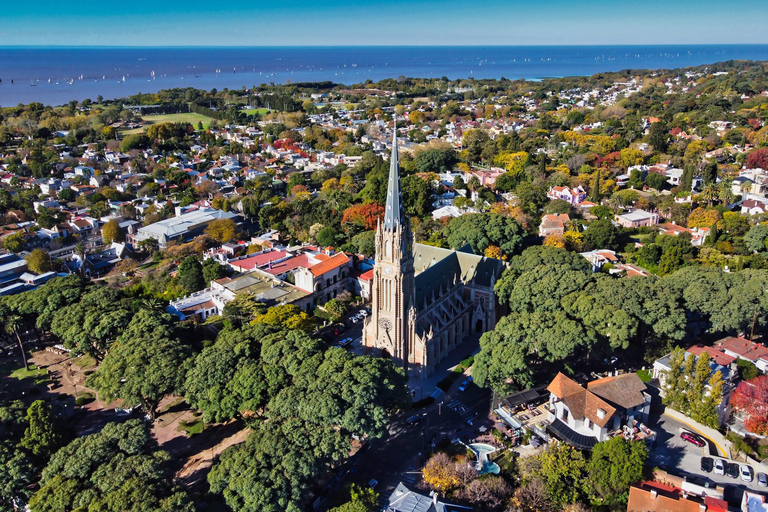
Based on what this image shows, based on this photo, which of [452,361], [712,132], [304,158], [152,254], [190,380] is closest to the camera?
[190,380]

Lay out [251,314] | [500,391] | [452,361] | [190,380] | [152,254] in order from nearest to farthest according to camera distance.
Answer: [190,380], [500,391], [452,361], [251,314], [152,254]

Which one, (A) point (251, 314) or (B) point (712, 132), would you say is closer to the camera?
(A) point (251, 314)

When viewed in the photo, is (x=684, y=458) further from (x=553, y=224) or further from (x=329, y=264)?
(x=553, y=224)

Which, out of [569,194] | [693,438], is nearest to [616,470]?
[693,438]

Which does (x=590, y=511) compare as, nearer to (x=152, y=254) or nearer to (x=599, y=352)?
(x=599, y=352)

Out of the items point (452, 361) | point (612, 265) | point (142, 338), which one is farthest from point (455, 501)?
point (612, 265)

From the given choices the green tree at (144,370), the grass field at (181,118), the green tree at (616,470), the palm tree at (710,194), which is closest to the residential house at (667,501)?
the green tree at (616,470)

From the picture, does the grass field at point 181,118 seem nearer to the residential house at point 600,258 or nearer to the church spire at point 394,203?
the residential house at point 600,258

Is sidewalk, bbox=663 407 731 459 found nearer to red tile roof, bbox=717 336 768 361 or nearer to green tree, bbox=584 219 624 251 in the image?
red tile roof, bbox=717 336 768 361
